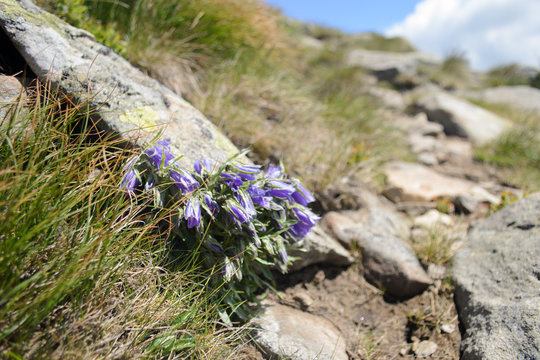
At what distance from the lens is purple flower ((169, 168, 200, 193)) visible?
202 centimetres

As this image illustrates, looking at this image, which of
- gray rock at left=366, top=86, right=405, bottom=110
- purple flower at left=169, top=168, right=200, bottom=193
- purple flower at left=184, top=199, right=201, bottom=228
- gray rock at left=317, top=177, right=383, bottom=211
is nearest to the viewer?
purple flower at left=184, top=199, right=201, bottom=228

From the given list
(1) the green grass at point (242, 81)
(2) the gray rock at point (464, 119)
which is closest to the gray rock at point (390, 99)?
(2) the gray rock at point (464, 119)

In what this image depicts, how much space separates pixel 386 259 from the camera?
3.04 metres

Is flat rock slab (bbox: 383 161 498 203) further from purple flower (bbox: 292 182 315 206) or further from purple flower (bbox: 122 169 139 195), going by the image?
purple flower (bbox: 122 169 139 195)

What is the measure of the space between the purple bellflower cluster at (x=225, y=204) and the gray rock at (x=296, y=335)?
0.33 metres

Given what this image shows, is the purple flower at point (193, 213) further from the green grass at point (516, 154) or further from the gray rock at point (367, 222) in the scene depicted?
the green grass at point (516, 154)

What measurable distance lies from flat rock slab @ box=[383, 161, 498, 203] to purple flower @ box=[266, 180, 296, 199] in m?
2.42

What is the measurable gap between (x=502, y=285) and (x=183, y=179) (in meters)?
2.39

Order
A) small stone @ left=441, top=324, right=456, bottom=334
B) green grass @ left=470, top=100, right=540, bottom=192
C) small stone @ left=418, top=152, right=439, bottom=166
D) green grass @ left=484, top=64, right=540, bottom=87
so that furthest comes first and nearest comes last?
1. green grass @ left=484, top=64, right=540, bottom=87
2. small stone @ left=418, top=152, right=439, bottom=166
3. green grass @ left=470, top=100, right=540, bottom=192
4. small stone @ left=441, top=324, right=456, bottom=334

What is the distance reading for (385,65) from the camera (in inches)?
469

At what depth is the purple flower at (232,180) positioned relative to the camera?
6.66 feet

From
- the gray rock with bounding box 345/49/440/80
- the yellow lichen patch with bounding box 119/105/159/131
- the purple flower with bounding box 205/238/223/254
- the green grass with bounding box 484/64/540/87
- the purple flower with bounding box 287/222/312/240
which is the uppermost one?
the green grass with bounding box 484/64/540/87

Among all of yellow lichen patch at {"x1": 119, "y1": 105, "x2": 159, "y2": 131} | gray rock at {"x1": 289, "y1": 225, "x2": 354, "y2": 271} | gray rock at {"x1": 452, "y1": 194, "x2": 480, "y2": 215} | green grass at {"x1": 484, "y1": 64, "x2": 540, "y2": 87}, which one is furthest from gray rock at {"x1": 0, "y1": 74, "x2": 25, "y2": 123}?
green grass at {"x1": 484, "y1": 64, "x2": 540, "y2": 87}

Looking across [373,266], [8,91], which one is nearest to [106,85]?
[8,91]
